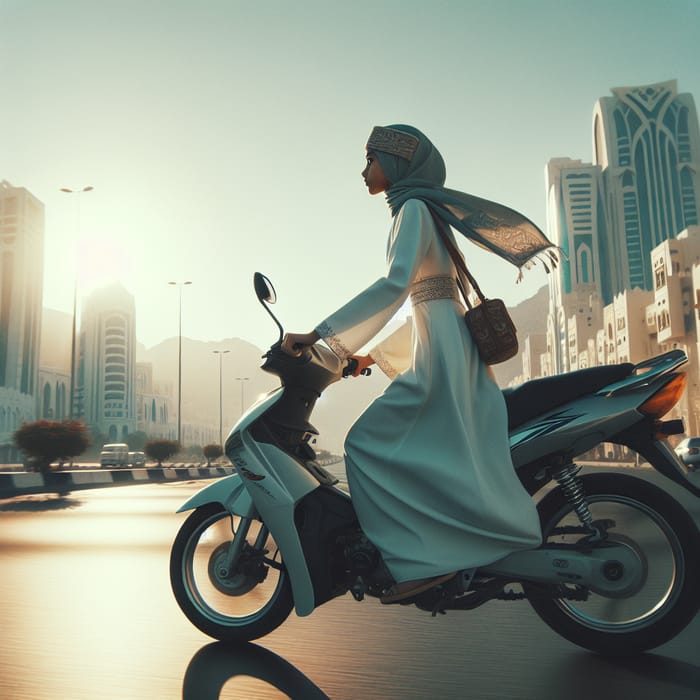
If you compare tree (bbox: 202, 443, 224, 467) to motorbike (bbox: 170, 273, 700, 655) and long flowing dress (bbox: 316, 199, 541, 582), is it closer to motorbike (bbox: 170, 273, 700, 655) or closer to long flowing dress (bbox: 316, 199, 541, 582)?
motorbike (bbox: 170, 273, 700, 655)

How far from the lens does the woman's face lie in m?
3.71

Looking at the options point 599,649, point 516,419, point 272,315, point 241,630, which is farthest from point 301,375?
point 599,649

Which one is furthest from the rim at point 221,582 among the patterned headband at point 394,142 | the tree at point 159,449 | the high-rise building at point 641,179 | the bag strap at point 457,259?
the high-rise building at point 641,179

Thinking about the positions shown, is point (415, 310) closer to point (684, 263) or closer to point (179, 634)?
point (179, 634)

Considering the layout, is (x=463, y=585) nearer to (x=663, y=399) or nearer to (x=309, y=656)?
(x=309, y=656)

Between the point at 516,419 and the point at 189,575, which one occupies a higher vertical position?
the point at 516,419

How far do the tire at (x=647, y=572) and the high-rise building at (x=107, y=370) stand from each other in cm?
17870

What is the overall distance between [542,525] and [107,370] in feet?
596

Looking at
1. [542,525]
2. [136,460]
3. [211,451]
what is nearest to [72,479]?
[542,525]

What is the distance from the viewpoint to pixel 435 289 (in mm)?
3543

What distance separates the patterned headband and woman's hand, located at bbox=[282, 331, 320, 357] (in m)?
0.96

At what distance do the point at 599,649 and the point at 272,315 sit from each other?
1.87 m

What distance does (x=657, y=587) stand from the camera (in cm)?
310

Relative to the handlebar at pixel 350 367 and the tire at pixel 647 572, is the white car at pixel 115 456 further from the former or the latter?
the tire at pixel 647 572
